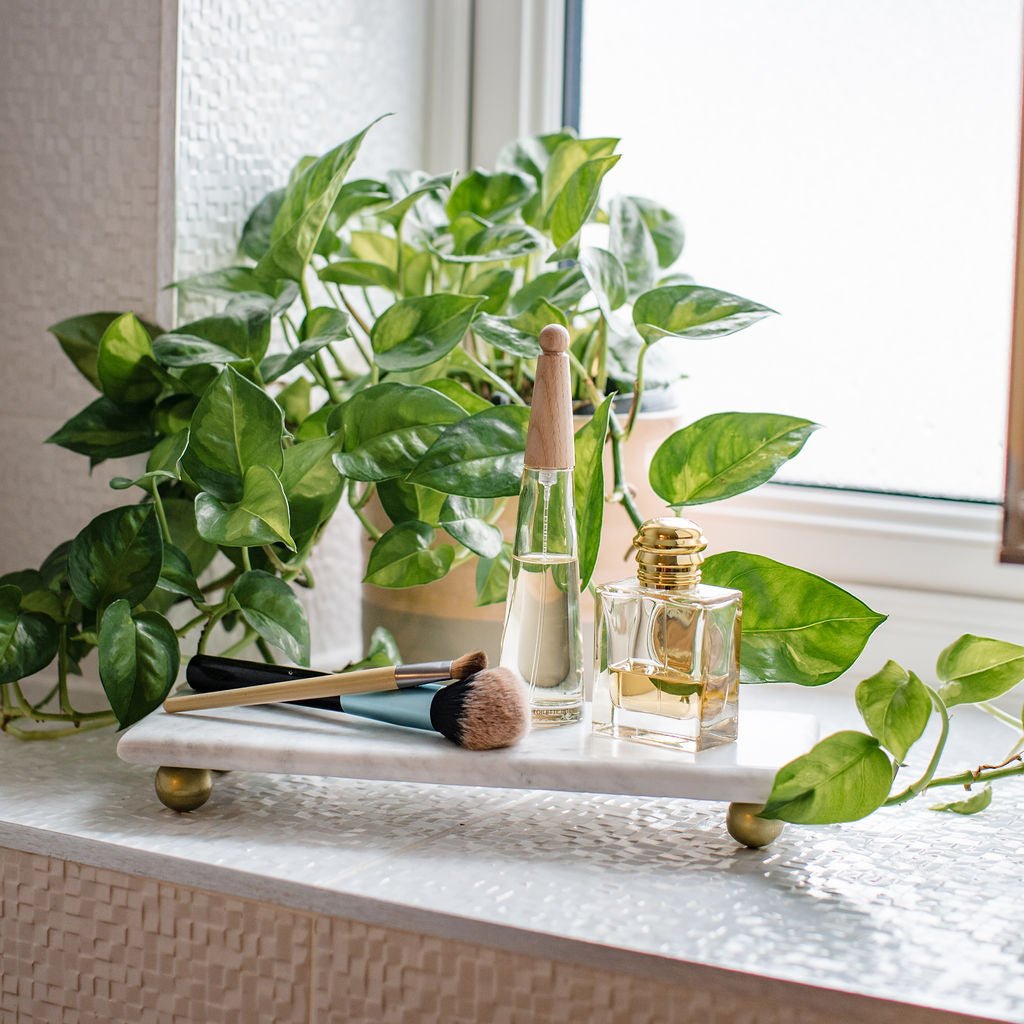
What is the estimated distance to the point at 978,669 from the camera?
61cm

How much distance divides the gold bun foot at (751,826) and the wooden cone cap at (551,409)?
19 cm

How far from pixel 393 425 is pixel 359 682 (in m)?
0.15

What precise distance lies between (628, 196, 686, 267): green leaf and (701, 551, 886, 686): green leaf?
286mm

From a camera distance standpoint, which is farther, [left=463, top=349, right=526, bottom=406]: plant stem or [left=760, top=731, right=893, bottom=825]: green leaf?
[left=463, top=349, right=526, bottom=406]: plant stem

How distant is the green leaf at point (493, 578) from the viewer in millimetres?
757

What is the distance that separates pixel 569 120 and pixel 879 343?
0.34m

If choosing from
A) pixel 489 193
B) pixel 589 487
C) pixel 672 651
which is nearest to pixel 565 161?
pixel 489 193

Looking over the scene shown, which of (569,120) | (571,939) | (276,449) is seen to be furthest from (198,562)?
(569,120)

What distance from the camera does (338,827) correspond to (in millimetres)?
613

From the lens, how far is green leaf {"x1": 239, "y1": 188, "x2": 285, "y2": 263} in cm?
83

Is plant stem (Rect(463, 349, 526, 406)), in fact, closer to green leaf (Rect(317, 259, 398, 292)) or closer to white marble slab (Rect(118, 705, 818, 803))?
green leaf (Rect(317, 259, 398, 292))

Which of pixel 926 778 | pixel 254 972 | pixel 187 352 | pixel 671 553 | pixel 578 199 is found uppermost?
pixel 578 199

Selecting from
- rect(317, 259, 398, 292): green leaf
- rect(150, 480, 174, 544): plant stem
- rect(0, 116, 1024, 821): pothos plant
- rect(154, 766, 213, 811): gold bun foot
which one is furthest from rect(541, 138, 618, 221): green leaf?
rect(154, 766, 213, 811): gold bun foot

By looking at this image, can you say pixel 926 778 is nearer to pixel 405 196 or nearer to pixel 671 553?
pixel 671 553
